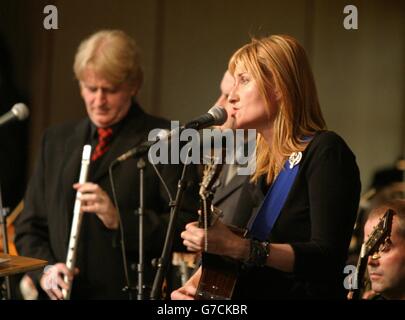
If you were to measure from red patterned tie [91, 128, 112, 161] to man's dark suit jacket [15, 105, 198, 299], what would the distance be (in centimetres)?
3

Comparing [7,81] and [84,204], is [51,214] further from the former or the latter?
[7,81]

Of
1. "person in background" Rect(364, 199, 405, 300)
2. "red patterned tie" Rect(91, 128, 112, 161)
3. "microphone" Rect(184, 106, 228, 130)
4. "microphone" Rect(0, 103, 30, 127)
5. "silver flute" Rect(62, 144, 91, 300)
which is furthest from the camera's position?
"red patterned tie" Rect(91, 128, 112, 161)

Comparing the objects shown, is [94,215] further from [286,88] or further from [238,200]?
[286,88]

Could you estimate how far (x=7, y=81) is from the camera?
173 inches

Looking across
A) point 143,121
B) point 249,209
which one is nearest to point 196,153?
point 249,209

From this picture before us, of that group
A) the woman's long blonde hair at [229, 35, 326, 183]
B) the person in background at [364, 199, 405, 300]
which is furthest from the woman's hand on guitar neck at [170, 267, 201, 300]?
the person in background at [364, 199, 405, 300]

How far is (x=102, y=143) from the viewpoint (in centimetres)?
345

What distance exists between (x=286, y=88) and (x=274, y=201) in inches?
14.6

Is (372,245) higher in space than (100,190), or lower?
lower

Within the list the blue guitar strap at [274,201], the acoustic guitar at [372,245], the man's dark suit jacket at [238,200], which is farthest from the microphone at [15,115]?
the acoustic guitar at [372,245]

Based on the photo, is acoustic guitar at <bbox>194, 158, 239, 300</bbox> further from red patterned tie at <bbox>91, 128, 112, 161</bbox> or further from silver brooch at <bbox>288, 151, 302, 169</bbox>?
red patterned tie at <bbox>91, 128, 112, 161</bbox>

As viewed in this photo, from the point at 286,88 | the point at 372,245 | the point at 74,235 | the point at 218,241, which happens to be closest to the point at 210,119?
the point at 286,88

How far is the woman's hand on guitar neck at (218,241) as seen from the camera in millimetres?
2203

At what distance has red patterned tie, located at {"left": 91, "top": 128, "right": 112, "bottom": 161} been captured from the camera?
11.2 feet
